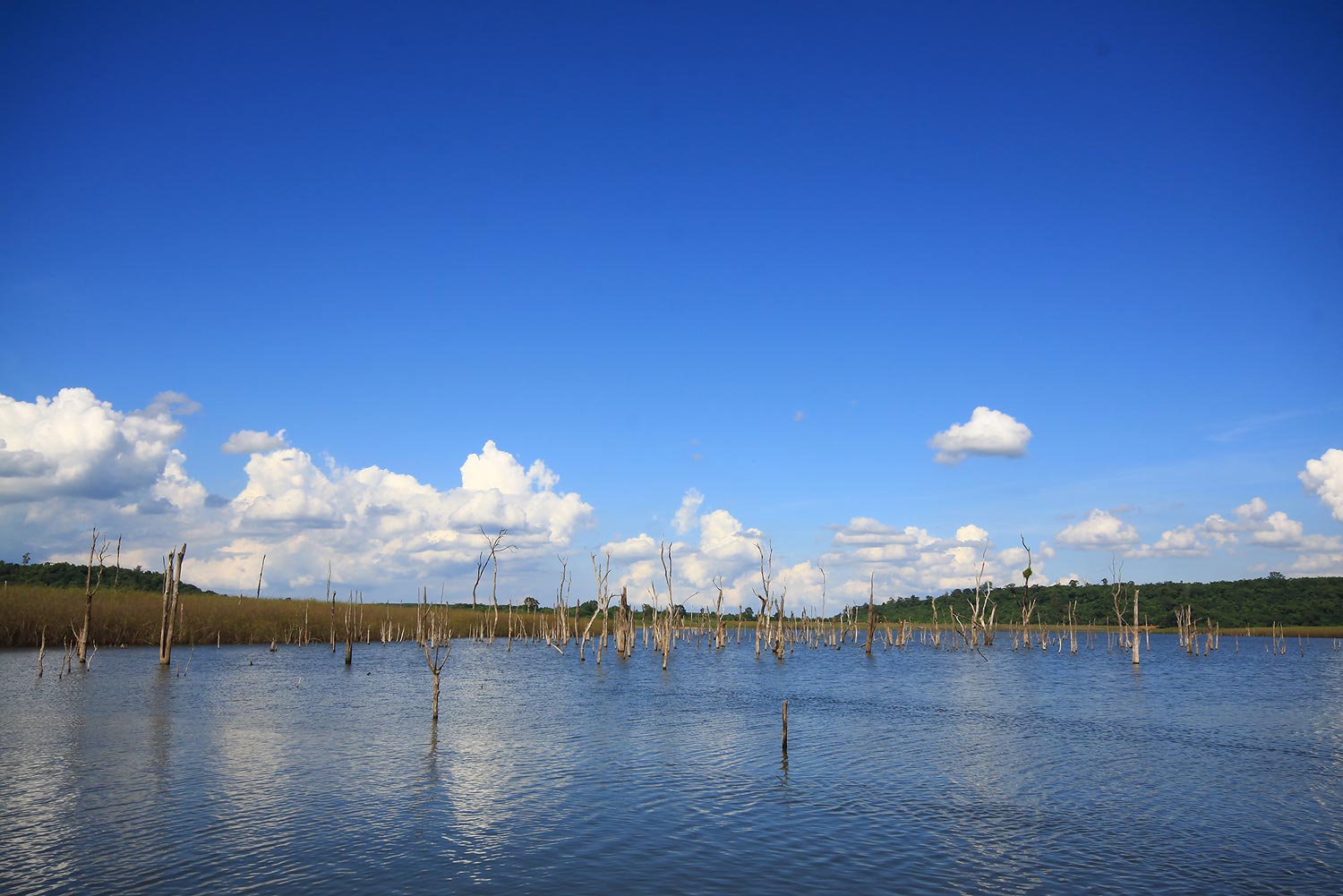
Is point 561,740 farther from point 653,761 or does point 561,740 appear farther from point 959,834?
point 959,834

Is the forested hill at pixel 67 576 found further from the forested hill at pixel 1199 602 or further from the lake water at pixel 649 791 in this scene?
the forested hill at pixel 1199 602

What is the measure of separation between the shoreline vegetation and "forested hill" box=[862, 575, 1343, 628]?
0.21m

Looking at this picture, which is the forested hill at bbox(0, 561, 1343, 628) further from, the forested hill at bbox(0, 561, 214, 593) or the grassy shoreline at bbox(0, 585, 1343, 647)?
the grassy shoreline at bbox(0, 585, 1343, 647)

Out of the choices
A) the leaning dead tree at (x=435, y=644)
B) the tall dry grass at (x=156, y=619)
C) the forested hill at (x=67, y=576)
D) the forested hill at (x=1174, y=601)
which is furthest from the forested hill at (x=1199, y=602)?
the forested hill at (x=67, y=576)

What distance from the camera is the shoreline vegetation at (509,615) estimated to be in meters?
55.2

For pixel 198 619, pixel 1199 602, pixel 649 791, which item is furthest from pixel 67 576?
A: pixel 1199 602

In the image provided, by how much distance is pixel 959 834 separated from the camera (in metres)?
16.7

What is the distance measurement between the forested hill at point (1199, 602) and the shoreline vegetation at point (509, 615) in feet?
0.70

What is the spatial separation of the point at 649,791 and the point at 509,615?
67707 mm

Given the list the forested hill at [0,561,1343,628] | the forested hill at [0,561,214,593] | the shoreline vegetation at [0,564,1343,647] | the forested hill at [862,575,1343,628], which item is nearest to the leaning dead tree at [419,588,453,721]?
the shoreline vegetation at [0,564,1343,647]

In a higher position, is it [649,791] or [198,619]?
[198,619]

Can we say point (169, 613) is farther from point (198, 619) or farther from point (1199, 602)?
point (1199, 602)

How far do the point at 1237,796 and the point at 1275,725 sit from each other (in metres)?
15.4

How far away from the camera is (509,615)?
280 feet
